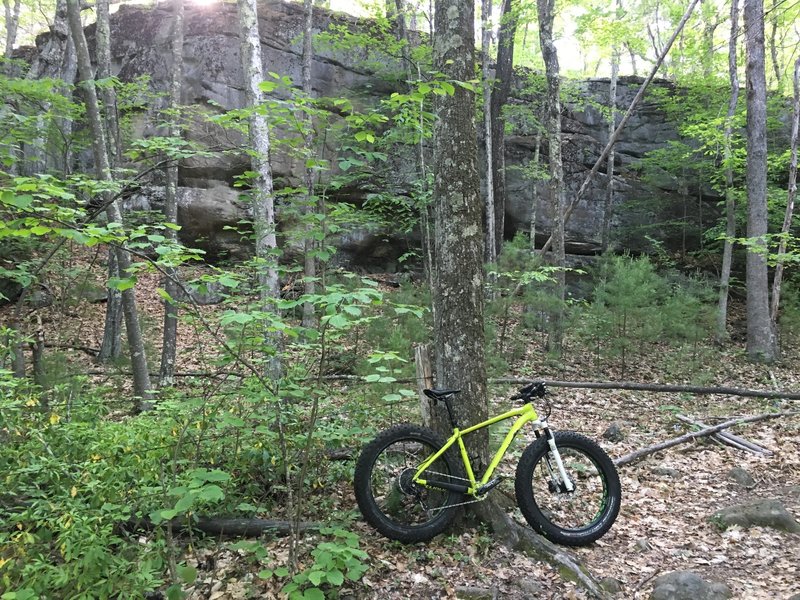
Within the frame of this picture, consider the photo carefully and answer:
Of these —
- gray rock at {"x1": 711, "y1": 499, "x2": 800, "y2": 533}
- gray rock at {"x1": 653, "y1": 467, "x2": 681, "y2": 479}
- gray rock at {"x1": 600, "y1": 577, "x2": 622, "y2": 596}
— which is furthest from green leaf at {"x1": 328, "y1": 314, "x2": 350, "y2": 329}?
gray rock at {"x1": 653, "y1": 467, "x2": 681, "y2": 479}

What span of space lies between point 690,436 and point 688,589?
3537 millimetres

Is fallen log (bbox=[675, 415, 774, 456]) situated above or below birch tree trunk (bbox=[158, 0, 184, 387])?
below

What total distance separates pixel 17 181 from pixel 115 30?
16.4 meters

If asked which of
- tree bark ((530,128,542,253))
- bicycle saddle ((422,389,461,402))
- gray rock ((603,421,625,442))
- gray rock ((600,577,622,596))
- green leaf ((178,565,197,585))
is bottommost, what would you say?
gray rock ((603,421,625,442))

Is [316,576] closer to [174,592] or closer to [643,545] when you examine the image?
[174,592]

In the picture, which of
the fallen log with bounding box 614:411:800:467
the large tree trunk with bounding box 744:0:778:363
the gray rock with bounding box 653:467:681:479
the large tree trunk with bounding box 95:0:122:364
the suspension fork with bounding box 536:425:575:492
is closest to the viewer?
the suspension fork with bounding box 536:425:575:492

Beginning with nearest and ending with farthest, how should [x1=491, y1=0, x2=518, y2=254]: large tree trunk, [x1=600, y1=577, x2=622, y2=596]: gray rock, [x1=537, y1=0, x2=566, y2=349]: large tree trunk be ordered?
[x1=600, y1=577, x2=622, y2=596]: gray rock, [x1=537, y1=0, x2=566, y2=349]: large tree trunk, [x1=491, y1=0, x2=518, y2=254]: large tree trunk

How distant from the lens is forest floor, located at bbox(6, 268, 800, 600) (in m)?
3.12

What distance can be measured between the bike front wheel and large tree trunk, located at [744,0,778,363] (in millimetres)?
9356

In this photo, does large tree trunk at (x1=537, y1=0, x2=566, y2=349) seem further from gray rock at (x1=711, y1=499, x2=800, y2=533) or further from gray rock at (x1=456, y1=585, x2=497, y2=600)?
gray rock at (x1=456, y1=585, x2=497, y2=600)

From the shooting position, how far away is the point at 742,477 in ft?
16.6

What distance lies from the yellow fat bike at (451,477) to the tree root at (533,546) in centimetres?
10


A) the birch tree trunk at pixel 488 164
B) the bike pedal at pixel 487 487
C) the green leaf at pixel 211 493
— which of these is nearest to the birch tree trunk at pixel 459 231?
the bike pedal at pixel 487 487

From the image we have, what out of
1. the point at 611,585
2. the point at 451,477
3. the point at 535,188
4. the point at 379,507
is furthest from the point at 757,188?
the point at 379,507
